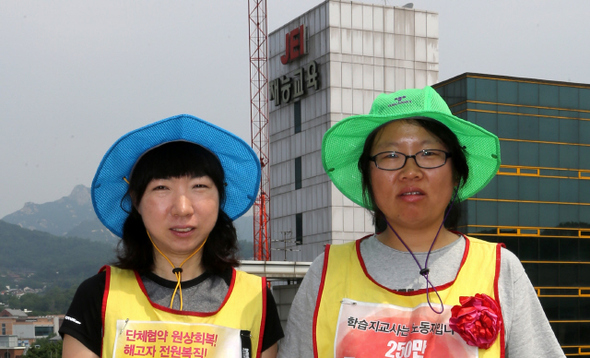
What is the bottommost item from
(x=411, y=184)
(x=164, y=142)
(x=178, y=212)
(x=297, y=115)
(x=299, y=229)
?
(x=299, y=229)

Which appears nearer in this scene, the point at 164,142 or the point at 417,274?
the point at 417,274

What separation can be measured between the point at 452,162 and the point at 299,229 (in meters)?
55.0

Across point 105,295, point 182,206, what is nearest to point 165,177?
point 182,206

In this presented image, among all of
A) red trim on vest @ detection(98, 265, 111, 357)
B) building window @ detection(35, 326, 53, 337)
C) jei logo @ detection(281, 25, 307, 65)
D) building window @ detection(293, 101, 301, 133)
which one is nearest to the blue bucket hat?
red trim on vest @ detection(98, 265, 111, 357)

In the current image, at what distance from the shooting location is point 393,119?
3.73 m

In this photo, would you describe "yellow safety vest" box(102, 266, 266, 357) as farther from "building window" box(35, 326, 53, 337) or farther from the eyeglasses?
"building window" box(35, 326, 53, 337)

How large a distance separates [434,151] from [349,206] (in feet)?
171

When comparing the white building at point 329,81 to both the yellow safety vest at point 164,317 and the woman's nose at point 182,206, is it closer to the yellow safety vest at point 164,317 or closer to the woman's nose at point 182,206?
the yellow safety vest at point 164,317

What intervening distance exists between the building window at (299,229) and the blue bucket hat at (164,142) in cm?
5405

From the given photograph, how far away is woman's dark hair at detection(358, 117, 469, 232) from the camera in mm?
3734

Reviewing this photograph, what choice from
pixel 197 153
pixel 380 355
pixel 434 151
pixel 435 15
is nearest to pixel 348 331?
pixel 380 355

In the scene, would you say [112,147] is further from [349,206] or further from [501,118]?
[349,206]

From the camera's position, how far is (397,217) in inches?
146

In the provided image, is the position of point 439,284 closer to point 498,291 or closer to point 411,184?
point 498,291
